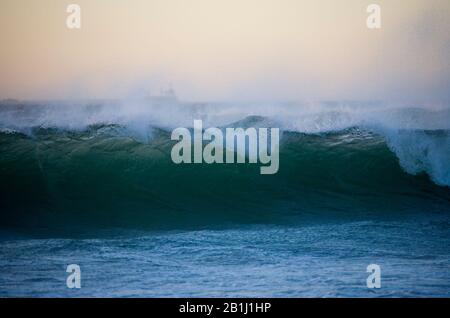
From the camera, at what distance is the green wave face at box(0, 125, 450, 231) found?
263 inches

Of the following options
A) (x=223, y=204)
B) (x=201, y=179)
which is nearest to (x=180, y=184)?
(x=201, y=179)

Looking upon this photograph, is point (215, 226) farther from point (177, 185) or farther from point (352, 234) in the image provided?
point (352, 234)

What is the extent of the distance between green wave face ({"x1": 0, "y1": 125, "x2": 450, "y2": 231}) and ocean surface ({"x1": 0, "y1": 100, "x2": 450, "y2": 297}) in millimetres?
17

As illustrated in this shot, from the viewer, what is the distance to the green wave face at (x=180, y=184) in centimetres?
668

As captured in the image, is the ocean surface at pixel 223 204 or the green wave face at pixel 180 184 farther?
the green wave face at pixel 180 184

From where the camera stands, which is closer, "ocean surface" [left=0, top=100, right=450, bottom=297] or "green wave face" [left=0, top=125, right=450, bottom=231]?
"ocean surface" [left=0, top=100, right=450, bottom=297]

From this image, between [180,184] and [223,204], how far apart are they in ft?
1.79

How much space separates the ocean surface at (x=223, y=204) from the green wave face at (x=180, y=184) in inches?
0.7

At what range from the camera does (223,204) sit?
276 inches

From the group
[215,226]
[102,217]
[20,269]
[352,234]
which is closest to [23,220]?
[102,217]

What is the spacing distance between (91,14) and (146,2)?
1.77ft

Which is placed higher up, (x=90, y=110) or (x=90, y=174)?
(x=90, y=110)

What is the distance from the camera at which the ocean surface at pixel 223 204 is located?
4.89 metres

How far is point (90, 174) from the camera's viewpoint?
7.29m
